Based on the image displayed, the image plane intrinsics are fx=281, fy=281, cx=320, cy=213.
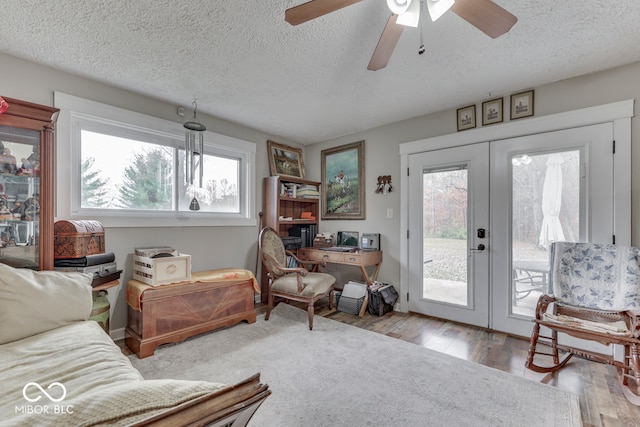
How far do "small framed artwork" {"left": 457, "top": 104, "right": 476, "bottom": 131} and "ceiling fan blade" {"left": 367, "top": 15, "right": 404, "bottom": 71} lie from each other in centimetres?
175

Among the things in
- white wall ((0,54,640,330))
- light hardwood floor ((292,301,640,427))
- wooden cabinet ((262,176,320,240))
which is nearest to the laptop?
white wall ((0,54,640,330))

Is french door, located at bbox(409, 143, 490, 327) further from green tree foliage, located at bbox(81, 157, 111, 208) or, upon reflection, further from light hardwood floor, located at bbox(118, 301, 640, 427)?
green tree foliage, located at bbox(81, 157, 111, 208)

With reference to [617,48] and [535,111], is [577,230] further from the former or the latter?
[617,48]

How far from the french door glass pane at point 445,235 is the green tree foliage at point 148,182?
2.98 metres

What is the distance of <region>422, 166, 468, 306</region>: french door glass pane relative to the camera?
123 inches

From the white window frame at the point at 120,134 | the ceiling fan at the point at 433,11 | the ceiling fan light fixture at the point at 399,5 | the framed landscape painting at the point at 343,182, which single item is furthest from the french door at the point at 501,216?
the white window frame at the point at 120,134

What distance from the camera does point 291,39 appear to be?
1974 millimetres

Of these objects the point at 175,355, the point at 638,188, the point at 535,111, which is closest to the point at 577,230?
the point at 638,188

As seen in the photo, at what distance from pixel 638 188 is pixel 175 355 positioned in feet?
13.2

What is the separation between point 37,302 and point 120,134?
1.84m

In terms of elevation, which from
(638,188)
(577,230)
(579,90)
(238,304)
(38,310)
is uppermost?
(579,90)

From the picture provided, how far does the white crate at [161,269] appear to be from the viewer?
97.2 inches

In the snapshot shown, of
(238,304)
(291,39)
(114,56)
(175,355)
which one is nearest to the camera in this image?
(291,39)

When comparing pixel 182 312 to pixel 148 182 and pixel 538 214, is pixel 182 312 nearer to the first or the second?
pixel 148 182
